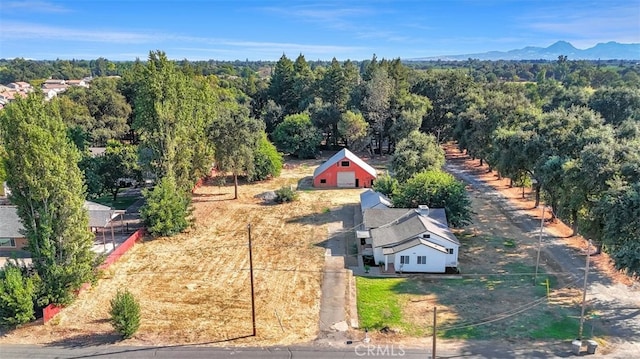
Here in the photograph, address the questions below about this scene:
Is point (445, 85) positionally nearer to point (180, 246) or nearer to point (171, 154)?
point (171, 154)

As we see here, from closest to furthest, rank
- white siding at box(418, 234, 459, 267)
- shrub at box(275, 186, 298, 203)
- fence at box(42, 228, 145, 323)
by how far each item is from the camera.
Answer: fence at box(42, 228, 145, 323) < white siding at box(418, 234, 459, 267) < shrub at box(275, 186, 298, 203)

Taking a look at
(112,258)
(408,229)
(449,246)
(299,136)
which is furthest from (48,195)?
(299,136)

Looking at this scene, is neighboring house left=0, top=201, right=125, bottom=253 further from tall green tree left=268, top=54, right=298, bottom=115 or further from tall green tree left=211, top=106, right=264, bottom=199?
tall green tree left=268, top=54, right=298, bottom=115

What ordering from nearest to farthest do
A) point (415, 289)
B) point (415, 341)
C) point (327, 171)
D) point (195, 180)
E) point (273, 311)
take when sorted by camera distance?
point (415, 341) < point (273, 311) < point (415, 289) < point (195, 180) < point (327, 171)

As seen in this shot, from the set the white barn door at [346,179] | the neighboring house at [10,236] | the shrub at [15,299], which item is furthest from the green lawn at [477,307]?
the neighboring house at [10,236]

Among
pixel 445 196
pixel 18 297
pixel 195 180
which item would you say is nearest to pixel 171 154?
pixel 195 180

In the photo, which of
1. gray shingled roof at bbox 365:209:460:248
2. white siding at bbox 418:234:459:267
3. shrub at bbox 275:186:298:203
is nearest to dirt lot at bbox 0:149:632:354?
white siding at bbox 418:234:459:267

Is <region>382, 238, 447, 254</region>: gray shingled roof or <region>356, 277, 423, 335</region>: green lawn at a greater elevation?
<region>382, 238, 447, 254</region>: gray shingled roof
